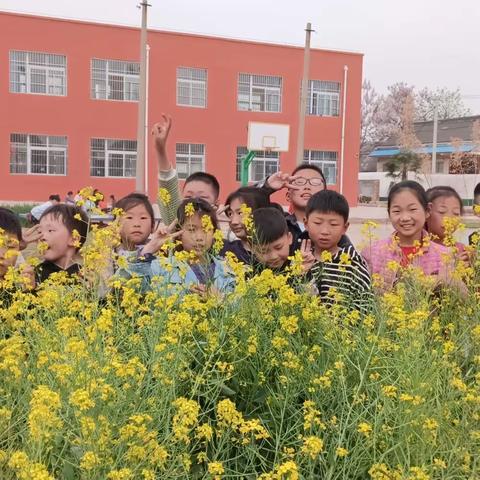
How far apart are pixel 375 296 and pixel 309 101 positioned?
19853 mm

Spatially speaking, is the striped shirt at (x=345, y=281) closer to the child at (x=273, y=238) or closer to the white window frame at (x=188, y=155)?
the child at (x=273, y=238)

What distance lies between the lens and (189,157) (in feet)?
65.3

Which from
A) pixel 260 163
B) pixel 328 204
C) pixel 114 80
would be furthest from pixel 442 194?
pixel 260 163

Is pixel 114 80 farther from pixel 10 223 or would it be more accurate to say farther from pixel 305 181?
pixel 10 223

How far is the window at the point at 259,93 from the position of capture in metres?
20.3

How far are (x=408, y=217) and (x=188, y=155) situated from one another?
1756cm

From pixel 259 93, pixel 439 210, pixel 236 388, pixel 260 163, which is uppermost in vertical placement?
pixel 259 93

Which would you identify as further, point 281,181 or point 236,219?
point 281,181

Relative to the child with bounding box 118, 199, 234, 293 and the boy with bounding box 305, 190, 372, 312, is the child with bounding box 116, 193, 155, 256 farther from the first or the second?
the boy with bounding box 305, 190, 372, 312

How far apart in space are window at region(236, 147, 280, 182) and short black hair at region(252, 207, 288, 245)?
17.8m

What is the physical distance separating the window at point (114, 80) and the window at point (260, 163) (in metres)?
3.88

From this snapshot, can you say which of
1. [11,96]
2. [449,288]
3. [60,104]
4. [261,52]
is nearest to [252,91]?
[261,52]

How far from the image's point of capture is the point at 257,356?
67.3 inches

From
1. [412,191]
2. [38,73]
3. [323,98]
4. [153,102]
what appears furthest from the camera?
[323,98]
